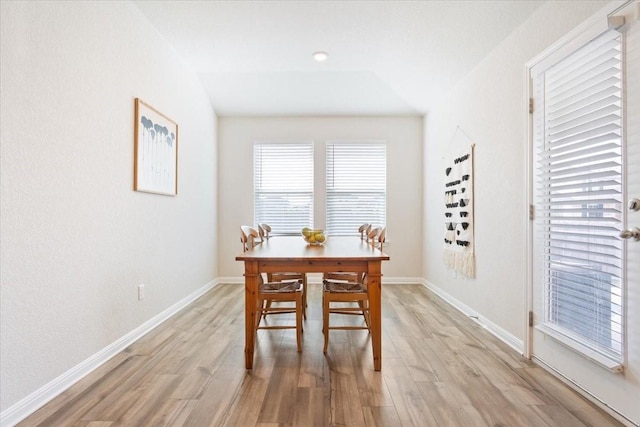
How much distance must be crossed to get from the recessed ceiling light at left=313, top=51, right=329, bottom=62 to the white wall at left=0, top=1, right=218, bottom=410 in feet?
4.89

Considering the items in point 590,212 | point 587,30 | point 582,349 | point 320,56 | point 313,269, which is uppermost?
point 320,56

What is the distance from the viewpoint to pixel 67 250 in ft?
6.68

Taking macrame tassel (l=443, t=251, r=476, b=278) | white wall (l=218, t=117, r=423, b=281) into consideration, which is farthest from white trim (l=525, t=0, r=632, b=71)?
white wall (l=218, t=117, r=423, b=281)

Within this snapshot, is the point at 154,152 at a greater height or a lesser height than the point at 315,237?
greater

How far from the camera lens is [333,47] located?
11.5 feet

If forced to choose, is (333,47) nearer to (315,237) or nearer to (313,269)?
(315,237)

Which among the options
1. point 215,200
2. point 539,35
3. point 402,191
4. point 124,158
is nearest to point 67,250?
point 124,158

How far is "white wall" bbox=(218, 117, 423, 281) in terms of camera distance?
16.5 ft

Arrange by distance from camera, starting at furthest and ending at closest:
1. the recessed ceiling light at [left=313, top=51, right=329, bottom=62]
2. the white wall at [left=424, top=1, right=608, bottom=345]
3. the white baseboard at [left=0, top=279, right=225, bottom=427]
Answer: the recessed ceiling light at [left=313, top=51, right=329, bottom=62], the white wall at [left=424, top=1, right=608, bottom=345], the white baseboard at [left=0, top=279, right=225, bottom=427]

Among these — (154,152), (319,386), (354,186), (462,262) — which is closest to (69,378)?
(319,386)

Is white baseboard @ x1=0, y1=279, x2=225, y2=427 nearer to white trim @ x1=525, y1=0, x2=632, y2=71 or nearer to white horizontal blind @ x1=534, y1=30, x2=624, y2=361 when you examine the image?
white horizontal blind @ x1=534, y1=30, x2=624, y2=361

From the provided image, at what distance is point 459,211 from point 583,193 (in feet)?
5.55

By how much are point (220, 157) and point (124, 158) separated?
245 cm

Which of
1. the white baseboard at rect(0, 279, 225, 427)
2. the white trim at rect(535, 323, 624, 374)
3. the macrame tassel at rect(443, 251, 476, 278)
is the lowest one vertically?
the white baseboard at rect(0, 279, 225, 427)
